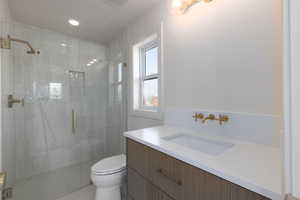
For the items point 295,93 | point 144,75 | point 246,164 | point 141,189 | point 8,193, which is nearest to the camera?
point 295,93

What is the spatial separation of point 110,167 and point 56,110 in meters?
1.43

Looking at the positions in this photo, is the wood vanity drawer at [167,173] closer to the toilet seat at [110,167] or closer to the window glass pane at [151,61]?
the toilet seat at [110,167]

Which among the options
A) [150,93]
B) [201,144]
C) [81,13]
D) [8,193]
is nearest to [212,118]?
[201,144]

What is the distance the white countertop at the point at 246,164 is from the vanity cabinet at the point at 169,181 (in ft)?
0.11

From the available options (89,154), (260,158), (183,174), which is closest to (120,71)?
(89,154)

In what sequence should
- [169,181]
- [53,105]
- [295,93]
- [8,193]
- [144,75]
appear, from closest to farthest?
[295,93] → [169,181] → [8,193] → [144,75] → [53,105]

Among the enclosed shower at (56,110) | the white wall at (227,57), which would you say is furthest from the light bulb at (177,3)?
the enclosed shower at (56,110)

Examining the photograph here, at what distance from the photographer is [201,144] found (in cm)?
108

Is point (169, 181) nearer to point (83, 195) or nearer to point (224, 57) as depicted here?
point (224, 57)

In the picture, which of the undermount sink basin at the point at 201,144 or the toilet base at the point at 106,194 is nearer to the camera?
the undermount sink basin at the point at 201,144

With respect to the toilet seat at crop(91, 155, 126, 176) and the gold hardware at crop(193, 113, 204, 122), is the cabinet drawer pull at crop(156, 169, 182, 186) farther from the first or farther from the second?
the toilet seat at crop(91, 155, 126, 176)

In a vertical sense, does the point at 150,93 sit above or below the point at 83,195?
above

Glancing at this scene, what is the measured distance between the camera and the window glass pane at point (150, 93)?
1800 mm

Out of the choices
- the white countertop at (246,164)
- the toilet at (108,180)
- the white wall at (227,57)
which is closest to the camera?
the white countertop at (246,164)
